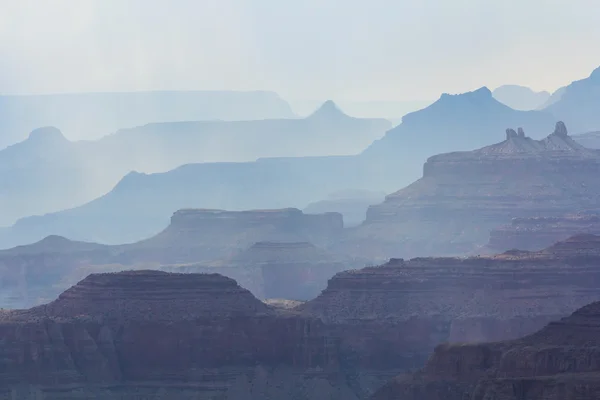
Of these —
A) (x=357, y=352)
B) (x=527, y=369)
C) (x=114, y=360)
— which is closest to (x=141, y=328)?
(x=114, y=360)

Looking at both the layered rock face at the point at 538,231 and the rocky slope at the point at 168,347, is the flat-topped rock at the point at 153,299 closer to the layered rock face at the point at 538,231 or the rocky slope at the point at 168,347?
the rocky slope at the point at 168,347

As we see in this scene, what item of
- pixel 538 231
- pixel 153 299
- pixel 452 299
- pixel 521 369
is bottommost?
pixel 521 369

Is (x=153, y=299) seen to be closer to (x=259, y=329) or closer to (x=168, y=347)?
(x=168, y=347)

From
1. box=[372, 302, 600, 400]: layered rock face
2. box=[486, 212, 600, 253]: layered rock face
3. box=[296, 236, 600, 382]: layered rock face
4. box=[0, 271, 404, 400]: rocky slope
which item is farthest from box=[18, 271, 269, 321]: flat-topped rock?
box=[486, 212, 600, 253]: layered rock face

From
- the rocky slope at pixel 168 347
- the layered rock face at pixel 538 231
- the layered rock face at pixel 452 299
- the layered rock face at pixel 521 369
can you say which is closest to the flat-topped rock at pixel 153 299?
the rocky slope at pixel 168 347

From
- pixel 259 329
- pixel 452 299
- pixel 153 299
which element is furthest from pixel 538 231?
pixel 153 299

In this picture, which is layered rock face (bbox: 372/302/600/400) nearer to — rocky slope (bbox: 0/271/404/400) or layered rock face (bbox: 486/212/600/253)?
rocky slope (bbox: 0/271/404/400)
